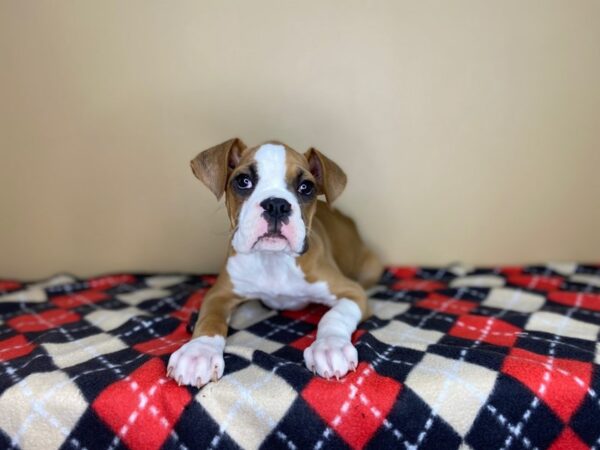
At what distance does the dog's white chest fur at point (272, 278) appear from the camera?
85.8 inches

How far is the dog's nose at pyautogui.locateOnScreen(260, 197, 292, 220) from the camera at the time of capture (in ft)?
5.91

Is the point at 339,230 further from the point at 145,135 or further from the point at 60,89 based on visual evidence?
the point at 60,89

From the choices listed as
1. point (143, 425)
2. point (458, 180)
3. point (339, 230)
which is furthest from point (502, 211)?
point (143, 425)

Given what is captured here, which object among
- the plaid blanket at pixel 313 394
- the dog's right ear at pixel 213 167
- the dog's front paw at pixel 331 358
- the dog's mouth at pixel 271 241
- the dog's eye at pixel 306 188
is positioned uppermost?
the dog's right ear at pixel 213 167

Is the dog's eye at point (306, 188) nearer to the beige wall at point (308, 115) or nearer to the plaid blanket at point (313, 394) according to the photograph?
the plaid blanket at point (313, 394)

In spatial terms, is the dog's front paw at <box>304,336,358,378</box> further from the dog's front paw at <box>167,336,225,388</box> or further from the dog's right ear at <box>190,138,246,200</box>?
the dog's right ear at <box>190,138,246,200</box>

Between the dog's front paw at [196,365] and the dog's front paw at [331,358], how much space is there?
31 centimetres

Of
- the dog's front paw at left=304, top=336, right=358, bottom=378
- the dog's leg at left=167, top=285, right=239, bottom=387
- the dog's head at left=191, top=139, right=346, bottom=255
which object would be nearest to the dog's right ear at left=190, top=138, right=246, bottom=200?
the dog's head at left=191, top=139, right=346, bottom=255

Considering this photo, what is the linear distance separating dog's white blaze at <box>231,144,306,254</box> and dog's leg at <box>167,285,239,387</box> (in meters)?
0.32

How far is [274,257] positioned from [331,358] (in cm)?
66

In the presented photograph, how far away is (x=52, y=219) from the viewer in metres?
2.93

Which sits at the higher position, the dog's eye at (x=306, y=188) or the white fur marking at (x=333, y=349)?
the dog's eye at (x=306, y=188)

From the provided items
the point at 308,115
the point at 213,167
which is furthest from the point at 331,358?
the point at 308,115

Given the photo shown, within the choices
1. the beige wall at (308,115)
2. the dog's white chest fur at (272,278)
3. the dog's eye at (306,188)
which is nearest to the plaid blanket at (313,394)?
the dog's white chest fur at (272,278)
